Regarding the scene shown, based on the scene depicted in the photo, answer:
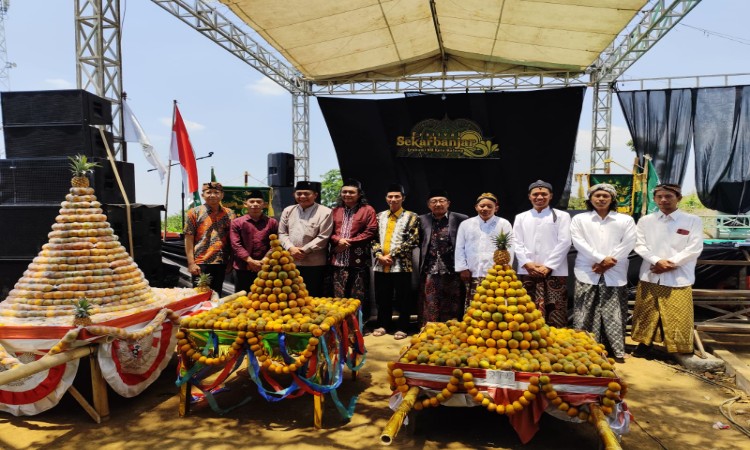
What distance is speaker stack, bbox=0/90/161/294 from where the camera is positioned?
3.94 metres

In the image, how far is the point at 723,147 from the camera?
685 cm

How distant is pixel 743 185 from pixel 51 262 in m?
8.28

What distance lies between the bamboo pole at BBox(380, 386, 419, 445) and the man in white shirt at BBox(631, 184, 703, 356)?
259 centimetres

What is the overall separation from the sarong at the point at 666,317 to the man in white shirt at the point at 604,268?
20 cm

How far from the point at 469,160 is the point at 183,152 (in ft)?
13.9

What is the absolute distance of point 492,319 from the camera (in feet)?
Result: 8.23

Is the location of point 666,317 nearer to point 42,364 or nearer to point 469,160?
point 469,160

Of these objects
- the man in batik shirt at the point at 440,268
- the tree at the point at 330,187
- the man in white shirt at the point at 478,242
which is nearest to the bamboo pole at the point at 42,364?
the man in batik shirt at the point at 440,268

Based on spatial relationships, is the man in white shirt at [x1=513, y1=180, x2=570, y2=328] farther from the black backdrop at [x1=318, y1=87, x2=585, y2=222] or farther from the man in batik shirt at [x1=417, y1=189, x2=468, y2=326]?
the black backdrop at [x1=318, y1=87, x2=585, y2=222]

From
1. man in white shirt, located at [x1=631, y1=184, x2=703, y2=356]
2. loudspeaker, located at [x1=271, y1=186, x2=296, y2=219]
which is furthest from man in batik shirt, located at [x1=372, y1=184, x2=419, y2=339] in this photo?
loudspeaker, located at [x1=271, y1=186, x2=296, y2=219]

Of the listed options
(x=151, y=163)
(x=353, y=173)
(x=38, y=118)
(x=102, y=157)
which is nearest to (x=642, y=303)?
(x=353, y=173)

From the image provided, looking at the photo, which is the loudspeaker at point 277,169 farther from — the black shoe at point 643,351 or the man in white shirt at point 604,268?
the black shoe at point 643,351

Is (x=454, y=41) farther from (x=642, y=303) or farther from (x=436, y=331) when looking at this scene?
(x=436, y=331)

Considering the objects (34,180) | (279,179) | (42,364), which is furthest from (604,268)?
(279,179)
